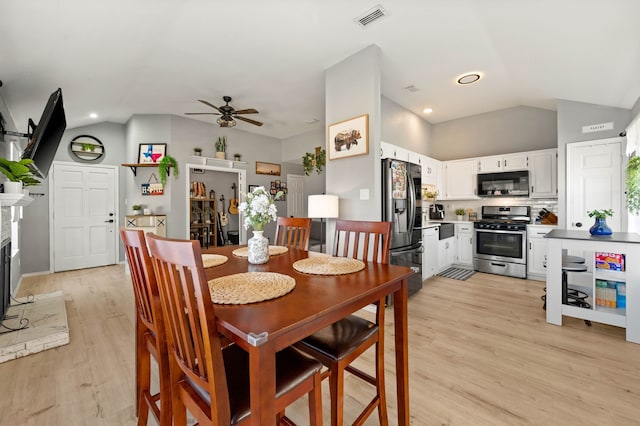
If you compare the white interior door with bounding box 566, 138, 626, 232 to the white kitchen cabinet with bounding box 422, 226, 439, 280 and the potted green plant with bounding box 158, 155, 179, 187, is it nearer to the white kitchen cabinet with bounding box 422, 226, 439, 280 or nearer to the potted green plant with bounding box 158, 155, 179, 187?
the white kitchen cabinet with bounding box 422, 226, 439, 280

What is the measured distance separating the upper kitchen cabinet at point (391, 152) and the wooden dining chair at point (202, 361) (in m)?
3.10

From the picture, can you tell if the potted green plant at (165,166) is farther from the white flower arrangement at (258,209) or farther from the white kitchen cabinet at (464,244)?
the white kitchen cabinet at (464,244)

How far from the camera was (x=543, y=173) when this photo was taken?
14.5 ft

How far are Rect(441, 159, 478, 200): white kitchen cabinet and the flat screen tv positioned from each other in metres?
5.70

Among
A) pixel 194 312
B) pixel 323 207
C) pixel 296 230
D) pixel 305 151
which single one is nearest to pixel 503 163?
pixel 323 207

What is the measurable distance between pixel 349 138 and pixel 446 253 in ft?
9.66

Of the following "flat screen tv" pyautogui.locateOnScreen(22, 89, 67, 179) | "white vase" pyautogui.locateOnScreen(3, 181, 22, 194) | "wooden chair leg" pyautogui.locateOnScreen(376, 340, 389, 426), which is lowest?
"wooden chair leg" pyautogui.locateOnScreen(376, 340, 389, 426)

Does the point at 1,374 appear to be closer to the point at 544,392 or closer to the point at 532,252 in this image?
the point at 544,392

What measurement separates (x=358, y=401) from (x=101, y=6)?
11.1 feet

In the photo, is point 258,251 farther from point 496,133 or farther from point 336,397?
point 496,133

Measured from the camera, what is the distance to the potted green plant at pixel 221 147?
18.3ft

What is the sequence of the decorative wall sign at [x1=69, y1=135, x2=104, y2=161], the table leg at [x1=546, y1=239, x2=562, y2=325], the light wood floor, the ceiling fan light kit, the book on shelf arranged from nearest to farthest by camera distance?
the light wood floor
the book on shelf
the table leg at [x1=546, y1=239, x2=562, y2=325]
the ceiling fan light kit
the decorative wall sign at [x1=69, y1=135, x2=104, y2=161]

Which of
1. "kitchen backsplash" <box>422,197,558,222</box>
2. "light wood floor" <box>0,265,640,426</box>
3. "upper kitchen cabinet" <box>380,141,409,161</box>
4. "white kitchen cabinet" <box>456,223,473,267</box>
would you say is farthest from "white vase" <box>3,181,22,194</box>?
"white kitchen cabinet" <box>456,223,473,267</box>

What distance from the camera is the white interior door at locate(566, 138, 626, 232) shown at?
11.5 feet
